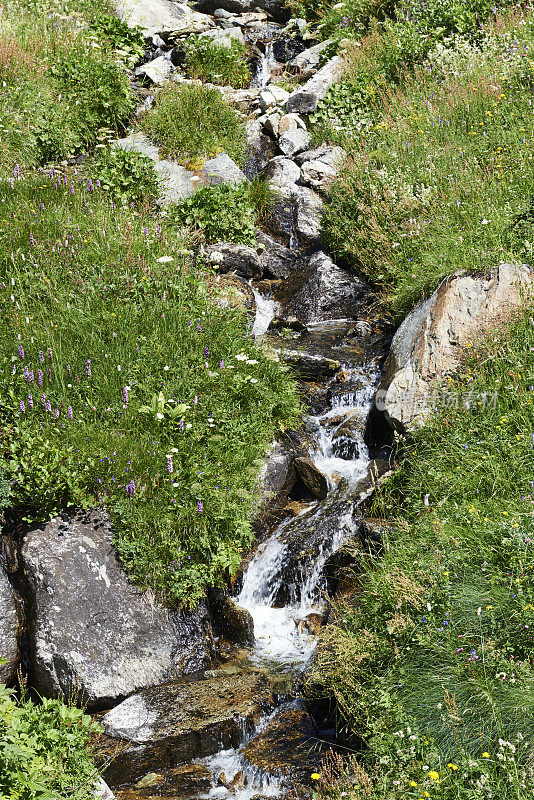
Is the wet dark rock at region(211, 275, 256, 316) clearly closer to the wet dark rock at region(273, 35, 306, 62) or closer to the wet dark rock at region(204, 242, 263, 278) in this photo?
the wet dark rock at region(204, 242, 263, 278)

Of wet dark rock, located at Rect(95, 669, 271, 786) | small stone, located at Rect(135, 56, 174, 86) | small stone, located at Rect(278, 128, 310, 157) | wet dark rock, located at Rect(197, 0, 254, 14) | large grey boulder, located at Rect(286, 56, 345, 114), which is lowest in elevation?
wet dark rock, located at Rect(95, 669, 271, 786)

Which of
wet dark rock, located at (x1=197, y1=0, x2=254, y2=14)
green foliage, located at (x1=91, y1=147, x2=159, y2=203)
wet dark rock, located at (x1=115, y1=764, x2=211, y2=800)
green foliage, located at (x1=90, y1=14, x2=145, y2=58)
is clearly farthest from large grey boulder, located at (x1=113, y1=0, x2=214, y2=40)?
wet dark rock, located at (x1=115, y1=764, x2=211, y2=800)

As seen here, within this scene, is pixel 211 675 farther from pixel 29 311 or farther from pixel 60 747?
pixel 29 311

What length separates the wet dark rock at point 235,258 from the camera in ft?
31.3

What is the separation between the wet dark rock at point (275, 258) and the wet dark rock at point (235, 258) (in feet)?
0.86

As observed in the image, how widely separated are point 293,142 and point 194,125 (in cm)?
188

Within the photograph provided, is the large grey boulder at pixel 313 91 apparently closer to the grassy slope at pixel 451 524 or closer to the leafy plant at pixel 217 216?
the grassy slope at pixel 451 524

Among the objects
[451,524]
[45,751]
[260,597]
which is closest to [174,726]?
[45,751]

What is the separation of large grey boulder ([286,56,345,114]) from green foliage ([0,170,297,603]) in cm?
633

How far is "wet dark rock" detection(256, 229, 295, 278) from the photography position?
10336mm

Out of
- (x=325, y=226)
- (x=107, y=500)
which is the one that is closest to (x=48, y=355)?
(x=107, y=500)

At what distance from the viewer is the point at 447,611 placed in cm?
448

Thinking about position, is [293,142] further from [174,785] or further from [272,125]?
[174,785]

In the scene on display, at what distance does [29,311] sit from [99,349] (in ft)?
3.11
